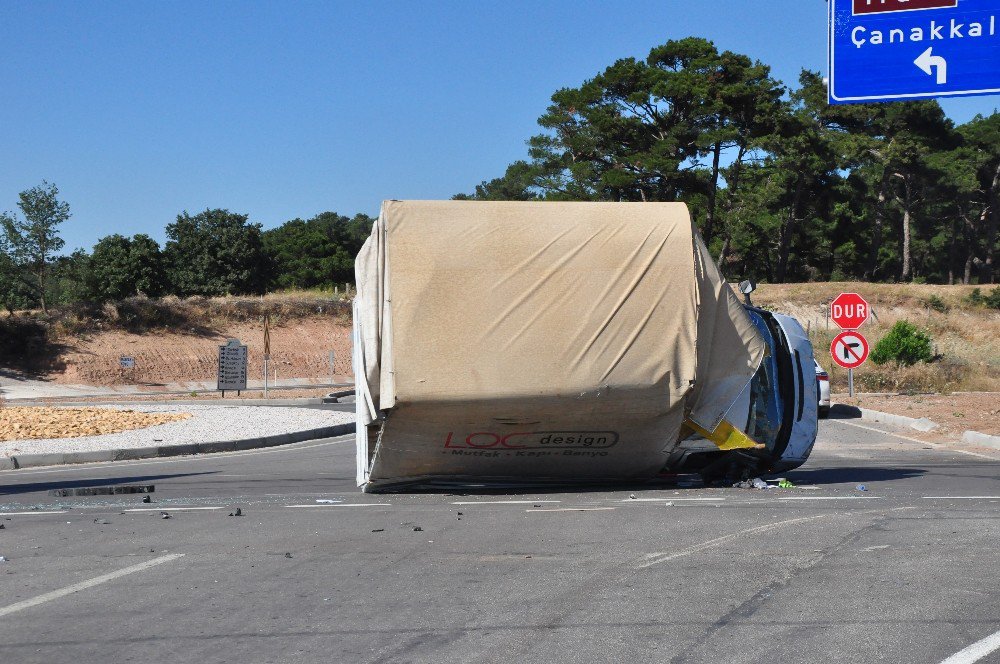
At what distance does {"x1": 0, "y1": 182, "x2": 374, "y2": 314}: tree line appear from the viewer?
5637 centimetres

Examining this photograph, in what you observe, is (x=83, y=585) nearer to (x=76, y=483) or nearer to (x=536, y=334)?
(x=536, y=334)

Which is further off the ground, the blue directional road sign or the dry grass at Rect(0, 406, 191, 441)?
the blue directional road sign

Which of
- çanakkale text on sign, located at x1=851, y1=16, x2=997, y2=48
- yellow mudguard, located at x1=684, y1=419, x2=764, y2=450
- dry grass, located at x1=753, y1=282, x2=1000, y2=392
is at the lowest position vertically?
yellow mudguard, located at x1=684, y1=419, x2=764, y2=450

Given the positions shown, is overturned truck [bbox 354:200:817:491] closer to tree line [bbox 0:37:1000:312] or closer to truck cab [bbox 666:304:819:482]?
truck cab [bbox 666:304:819:482]

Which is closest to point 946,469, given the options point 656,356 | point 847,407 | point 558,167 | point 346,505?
point 656,356

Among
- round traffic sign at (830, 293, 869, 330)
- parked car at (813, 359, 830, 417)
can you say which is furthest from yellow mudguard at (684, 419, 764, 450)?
round traffic sign at (830, 293, 869, 330)

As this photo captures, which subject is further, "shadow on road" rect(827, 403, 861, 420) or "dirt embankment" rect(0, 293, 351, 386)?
"dirt embankment" rect(0, 293, 351, 386)

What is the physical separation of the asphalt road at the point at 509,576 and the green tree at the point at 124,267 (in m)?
Answer: 64.0

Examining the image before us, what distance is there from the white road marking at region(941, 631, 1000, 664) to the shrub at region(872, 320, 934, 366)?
3503 cm

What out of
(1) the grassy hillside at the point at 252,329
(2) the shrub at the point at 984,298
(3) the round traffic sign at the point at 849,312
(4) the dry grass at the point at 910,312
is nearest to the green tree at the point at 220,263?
(1) the grassy hillside at the point at 252,329

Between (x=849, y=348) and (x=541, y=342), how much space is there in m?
17.2

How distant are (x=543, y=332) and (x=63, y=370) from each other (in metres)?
46.3

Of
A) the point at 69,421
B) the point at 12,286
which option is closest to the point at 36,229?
the point at 12,286

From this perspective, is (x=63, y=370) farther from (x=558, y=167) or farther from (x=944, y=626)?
(x=944, y=626)
